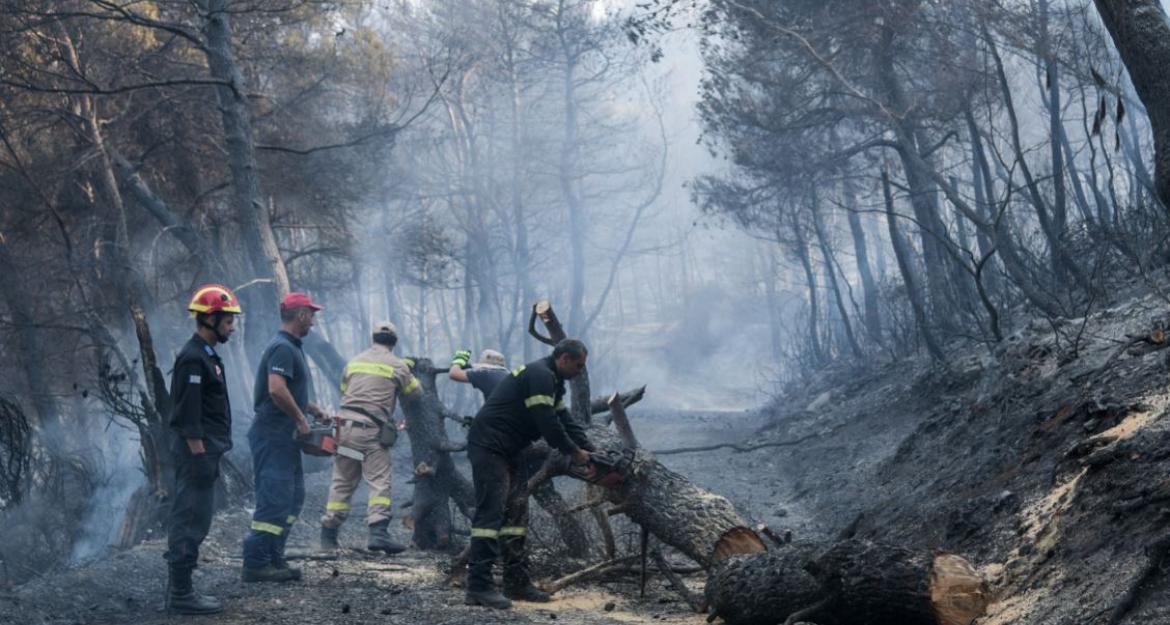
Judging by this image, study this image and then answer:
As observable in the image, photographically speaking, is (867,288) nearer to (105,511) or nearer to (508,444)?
(105,511)

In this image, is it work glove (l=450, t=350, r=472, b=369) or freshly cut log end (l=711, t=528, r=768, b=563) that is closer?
freshly cut log end (l=711, t=528, r=768, b=563)

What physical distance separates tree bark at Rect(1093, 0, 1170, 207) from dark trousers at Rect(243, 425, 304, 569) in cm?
583

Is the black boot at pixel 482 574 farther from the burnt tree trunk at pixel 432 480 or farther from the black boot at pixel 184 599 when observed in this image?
the burnt tree trunk at pixel 432 480

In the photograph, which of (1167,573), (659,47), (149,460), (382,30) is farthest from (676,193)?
(1167,573)

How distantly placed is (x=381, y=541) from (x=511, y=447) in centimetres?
234

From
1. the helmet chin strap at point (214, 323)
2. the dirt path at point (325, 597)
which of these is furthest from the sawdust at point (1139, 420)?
the helmet chin strap at point (214, 323)

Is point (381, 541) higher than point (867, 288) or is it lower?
lower

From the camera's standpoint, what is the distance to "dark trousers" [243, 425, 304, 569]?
7766mm

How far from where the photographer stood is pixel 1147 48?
17.8ft

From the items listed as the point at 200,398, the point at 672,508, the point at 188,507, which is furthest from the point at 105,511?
the point at 672,508

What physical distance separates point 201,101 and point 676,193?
64610mm

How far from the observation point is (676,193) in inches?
3135

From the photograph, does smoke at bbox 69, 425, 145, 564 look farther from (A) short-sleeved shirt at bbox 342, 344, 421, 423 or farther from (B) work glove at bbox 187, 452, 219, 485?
(B) work glove at bbox 187, 452, 219, 485

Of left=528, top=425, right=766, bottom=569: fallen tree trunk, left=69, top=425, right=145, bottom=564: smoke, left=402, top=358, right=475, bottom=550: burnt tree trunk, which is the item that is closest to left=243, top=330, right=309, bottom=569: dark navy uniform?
left=402, top=358, right=475, bottom=550: burnt tree trunk
